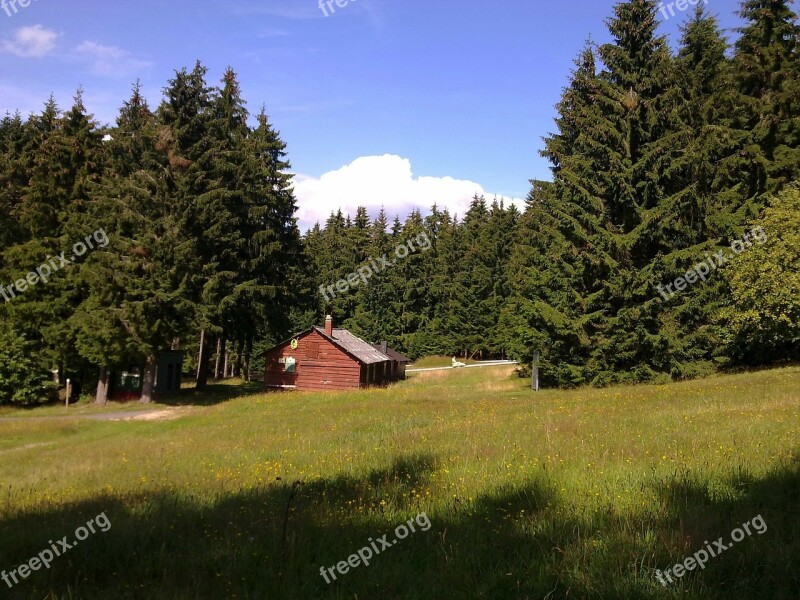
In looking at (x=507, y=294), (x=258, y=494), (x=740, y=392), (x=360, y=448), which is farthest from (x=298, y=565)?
(x=507, y=294)

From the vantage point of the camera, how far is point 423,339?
71.8 meters

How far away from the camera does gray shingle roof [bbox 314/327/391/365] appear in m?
41.3

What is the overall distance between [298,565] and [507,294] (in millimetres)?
65171

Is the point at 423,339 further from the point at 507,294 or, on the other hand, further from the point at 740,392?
the point at 740,392

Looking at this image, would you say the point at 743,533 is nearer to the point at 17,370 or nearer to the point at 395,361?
the point at 17,370
